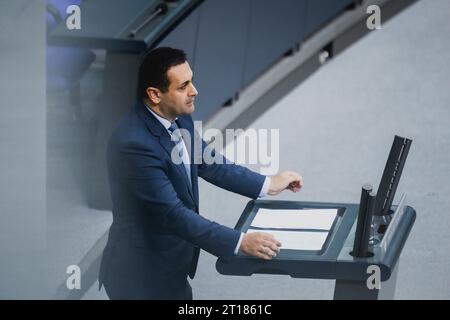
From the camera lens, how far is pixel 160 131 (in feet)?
9.59

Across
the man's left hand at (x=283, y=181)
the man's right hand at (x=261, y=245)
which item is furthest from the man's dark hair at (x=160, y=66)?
the man's right hand at (x=261, y=245)

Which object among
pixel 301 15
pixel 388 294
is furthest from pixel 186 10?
pixel 388 294

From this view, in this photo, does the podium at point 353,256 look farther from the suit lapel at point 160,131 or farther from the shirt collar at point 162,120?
the shirt collar at point 162,120

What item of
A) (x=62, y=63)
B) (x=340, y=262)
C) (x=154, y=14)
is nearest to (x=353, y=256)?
(x=340, y=262)

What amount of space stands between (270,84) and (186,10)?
150 centimetres

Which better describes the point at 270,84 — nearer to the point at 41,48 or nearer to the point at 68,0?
the point at 68,0

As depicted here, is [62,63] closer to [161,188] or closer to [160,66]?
[160,66]

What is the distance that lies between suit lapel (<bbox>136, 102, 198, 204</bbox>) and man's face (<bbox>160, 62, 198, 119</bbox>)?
0.05 metres

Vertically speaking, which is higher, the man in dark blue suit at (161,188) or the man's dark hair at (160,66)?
the man's dark hair at (160,66)

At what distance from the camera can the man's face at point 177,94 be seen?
9.68 ft

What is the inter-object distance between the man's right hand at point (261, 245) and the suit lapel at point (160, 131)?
15.8 inches

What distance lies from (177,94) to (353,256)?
785mm

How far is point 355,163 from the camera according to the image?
225 inches

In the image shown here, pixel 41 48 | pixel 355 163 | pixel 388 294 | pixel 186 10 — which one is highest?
pixel 186 10
